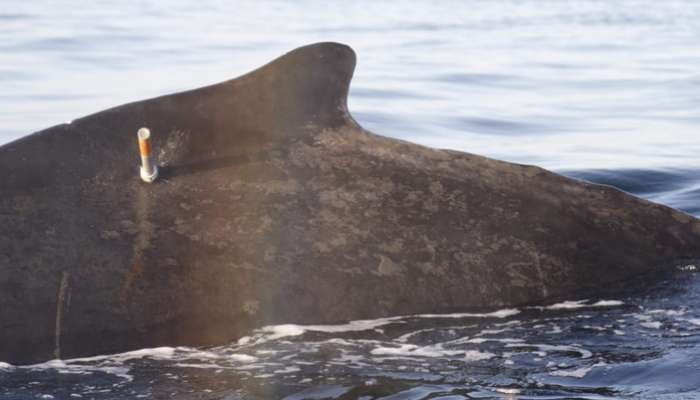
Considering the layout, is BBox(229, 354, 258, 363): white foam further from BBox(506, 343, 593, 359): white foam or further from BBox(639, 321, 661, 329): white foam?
BBox(639, 321, 661, 329): white foam

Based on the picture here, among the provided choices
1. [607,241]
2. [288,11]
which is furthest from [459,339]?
[288,11]

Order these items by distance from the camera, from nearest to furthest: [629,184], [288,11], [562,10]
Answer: [629,184], [288,11], [562,10]

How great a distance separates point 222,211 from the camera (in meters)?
6.09

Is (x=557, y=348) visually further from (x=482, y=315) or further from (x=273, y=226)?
(x=273, y=226)

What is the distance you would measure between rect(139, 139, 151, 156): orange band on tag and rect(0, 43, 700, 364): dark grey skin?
212 mm

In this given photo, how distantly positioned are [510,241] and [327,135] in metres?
1.03

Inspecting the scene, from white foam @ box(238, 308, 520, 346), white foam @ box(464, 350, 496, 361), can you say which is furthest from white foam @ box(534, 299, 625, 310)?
white foam @ box(238, 308, 520, 346)

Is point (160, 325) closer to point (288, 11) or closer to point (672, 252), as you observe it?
point (672, 252)

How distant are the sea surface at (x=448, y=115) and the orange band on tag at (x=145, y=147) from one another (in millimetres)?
915

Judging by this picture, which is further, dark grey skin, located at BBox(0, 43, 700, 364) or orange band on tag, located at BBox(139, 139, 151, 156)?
orange band on tag, located at BBox(139, 139, 151, 156)

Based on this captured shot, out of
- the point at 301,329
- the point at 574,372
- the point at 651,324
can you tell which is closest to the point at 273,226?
the point at 301,329

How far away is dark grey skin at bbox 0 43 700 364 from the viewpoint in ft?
19.0

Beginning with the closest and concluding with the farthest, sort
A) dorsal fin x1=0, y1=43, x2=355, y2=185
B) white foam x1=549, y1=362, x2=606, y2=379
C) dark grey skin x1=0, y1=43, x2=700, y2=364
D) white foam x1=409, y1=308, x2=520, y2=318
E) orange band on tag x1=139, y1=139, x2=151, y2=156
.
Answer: white foam x1=549, y1=362, x2=606, y2=379, dark grey skin x1=0, y1=43, x2=700, y2=364, orange band on tag x1=139, y1=139, x2=151, y2=156, white foam x1=409, y1=308, x2=520, y2=318, dorsal fin x1=0, y1=43, x2=355, y2=185

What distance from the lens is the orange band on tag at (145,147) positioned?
19.4ft
